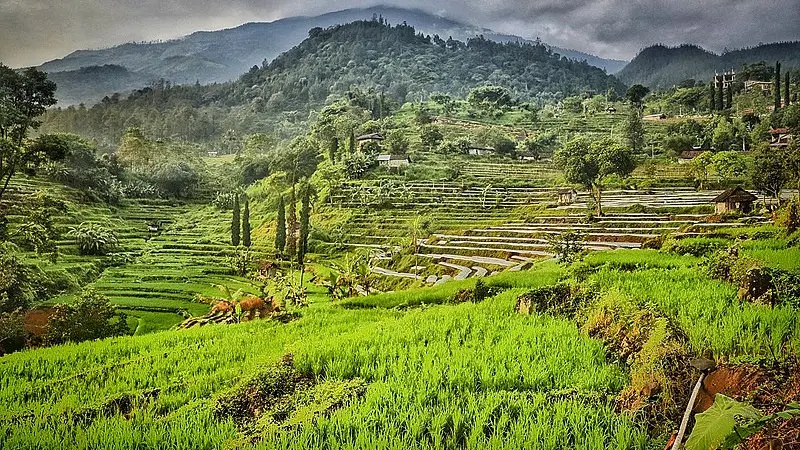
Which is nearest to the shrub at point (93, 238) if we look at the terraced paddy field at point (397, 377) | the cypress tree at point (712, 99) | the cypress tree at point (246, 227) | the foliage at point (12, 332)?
the foliage at point (12, 332)

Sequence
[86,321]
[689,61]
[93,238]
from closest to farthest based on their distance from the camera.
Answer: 1. [86,321]
2. [93,238]
3. [689,61]

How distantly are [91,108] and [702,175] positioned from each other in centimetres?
537

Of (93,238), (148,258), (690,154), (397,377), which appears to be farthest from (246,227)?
(690,154)

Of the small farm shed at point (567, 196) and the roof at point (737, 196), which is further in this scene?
the small farm shed at point (567, 196)

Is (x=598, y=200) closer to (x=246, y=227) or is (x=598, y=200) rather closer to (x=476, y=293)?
(x=476, y=293)

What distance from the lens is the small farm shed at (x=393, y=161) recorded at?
5.80 meters

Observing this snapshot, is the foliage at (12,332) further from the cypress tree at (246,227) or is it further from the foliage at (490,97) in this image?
the foliage at (490,97)

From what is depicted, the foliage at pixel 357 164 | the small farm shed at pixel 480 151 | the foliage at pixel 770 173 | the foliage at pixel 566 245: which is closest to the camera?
the foliage at pixel 770 173

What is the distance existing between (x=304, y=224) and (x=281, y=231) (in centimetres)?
24

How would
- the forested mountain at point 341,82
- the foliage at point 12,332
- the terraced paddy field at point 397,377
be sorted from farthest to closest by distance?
the forested mountain at point 341,82 < the foliage at point 12,332 < the terraced paddy field at point 397,377

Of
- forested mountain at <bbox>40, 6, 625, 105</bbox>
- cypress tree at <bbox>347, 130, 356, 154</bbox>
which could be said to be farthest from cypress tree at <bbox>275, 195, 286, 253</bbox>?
forested mountain at <bbox>40, 6, 625, 105</bbox>

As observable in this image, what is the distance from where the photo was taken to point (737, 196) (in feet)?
15.2

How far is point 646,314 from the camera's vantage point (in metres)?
2.99

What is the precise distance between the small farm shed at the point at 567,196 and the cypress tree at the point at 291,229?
2459 mm
